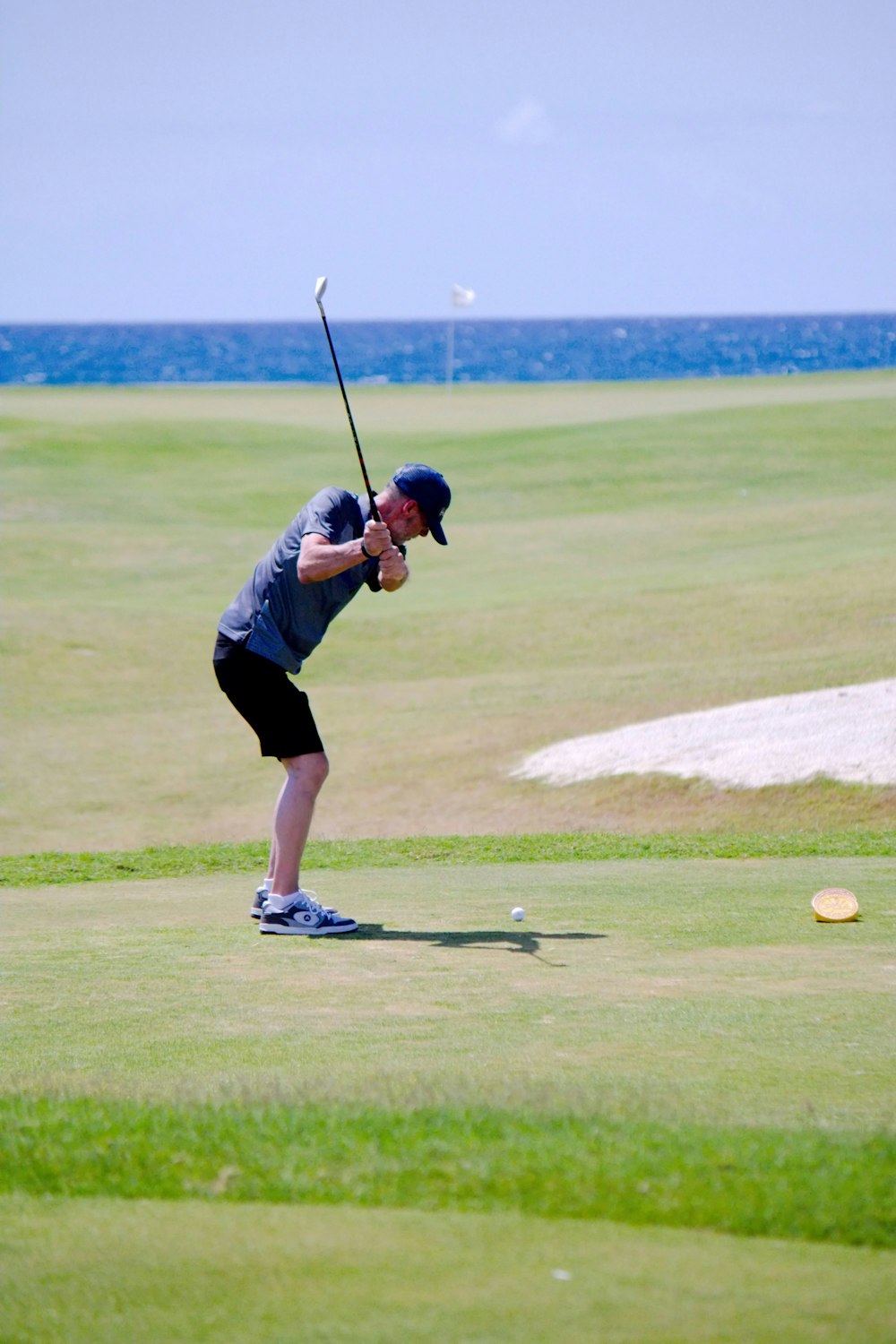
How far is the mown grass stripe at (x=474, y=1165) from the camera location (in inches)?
119

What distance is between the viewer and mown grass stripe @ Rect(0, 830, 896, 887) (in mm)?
8977

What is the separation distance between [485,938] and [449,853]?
3816mm

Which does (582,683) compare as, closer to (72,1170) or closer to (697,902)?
(697,902)

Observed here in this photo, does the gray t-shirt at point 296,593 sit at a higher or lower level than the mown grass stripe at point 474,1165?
higher

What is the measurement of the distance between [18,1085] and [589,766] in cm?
850

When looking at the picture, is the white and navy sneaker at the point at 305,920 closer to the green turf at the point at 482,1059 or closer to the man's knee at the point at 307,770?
the green turf at the point at 482,1059

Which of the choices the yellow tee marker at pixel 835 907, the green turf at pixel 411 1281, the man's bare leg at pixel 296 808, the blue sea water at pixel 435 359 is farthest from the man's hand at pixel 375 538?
the blue sea water at pixel 435 359

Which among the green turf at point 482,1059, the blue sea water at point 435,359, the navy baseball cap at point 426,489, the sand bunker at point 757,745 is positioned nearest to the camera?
the green turf at point 482,1059

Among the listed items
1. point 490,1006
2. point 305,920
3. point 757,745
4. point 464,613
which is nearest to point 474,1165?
point 490,1006

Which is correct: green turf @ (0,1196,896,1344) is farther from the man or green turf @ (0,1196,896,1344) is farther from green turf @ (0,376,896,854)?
green turf @ (0,376,896,854)

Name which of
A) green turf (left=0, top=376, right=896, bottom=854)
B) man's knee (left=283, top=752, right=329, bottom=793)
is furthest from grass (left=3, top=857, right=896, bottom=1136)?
green turf (left=0, top=376, right=896, bottom=854)

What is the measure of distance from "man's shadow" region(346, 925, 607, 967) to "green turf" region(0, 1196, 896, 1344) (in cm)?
266

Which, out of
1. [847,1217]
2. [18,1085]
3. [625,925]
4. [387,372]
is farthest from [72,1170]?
[387,372]

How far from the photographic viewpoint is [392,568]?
6.16 metres
